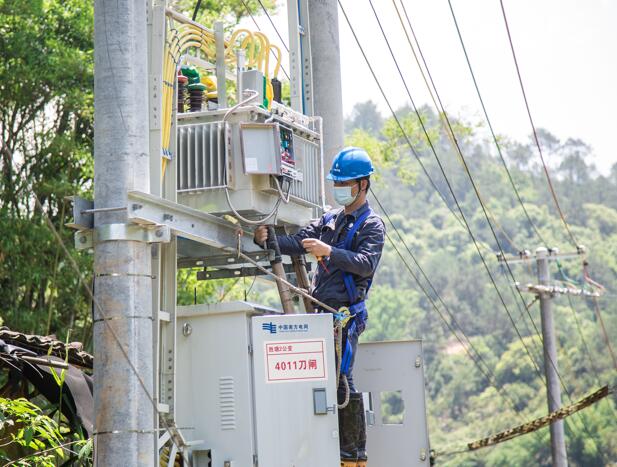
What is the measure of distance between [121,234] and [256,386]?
1564mm

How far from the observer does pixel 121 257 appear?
23.7ft

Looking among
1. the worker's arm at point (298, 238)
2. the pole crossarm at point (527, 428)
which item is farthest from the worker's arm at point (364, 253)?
the pole crossarm at point (527, 428)

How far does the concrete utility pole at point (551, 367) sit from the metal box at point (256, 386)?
15.8m

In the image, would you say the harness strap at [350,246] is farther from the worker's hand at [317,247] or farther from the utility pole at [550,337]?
Result: the utility pole at [550,337]

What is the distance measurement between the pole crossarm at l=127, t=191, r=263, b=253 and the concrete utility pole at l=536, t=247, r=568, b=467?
51.1 feet

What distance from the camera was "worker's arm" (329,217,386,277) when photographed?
8.81m

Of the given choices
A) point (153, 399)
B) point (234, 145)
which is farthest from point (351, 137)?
point (153, 399)

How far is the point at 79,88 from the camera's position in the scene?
2273 cm

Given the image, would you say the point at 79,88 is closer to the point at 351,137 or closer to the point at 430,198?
the point at 351,137

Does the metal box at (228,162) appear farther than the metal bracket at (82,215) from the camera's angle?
Yes

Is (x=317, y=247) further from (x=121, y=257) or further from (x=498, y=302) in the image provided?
(x=498, y=302)

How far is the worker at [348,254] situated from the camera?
28.9ft

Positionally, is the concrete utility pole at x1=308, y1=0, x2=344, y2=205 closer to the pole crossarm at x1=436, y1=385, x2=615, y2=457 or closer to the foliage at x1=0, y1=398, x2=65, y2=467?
the foliage at x1=0, y1=398, x2=65, y2=467

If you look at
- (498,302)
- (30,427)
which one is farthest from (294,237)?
(498,302)
